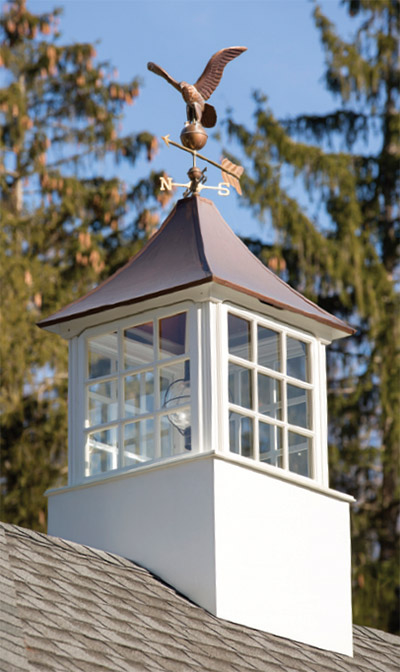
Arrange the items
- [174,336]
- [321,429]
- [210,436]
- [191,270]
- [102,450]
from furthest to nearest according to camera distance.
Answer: [174,336]
[102,450]
[321,429]
[191,270]
[210,436]

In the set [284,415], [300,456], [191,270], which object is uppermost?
[191,270]

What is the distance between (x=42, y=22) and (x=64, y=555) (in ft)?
51.3

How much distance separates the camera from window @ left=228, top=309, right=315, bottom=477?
10141 mm

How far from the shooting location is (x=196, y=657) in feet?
27.1

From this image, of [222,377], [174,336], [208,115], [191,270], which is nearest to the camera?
[222,377]

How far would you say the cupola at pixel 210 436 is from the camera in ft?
31.0

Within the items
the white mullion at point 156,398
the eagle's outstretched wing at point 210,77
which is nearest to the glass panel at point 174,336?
the white mullion at point 156,398

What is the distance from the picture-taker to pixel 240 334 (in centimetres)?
1025

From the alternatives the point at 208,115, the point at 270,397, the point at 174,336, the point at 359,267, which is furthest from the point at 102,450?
the point at 359,267

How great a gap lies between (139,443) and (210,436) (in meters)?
1.37

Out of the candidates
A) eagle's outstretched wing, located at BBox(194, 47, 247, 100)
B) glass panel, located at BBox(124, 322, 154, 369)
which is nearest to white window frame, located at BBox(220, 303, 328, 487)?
glass panel, located at BBox(124, 322, 154, 369)

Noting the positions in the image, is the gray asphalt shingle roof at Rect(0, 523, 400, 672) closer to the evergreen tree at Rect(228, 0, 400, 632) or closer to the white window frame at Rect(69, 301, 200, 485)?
the white window frame at Rect(69, 301, 200, 485)

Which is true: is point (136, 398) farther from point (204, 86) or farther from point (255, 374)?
point (204, 86)

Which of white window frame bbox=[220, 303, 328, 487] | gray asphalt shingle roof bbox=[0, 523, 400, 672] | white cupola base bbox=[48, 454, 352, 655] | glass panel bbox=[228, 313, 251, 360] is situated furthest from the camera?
glass panel bbox=[228, 313, 251, 360]
